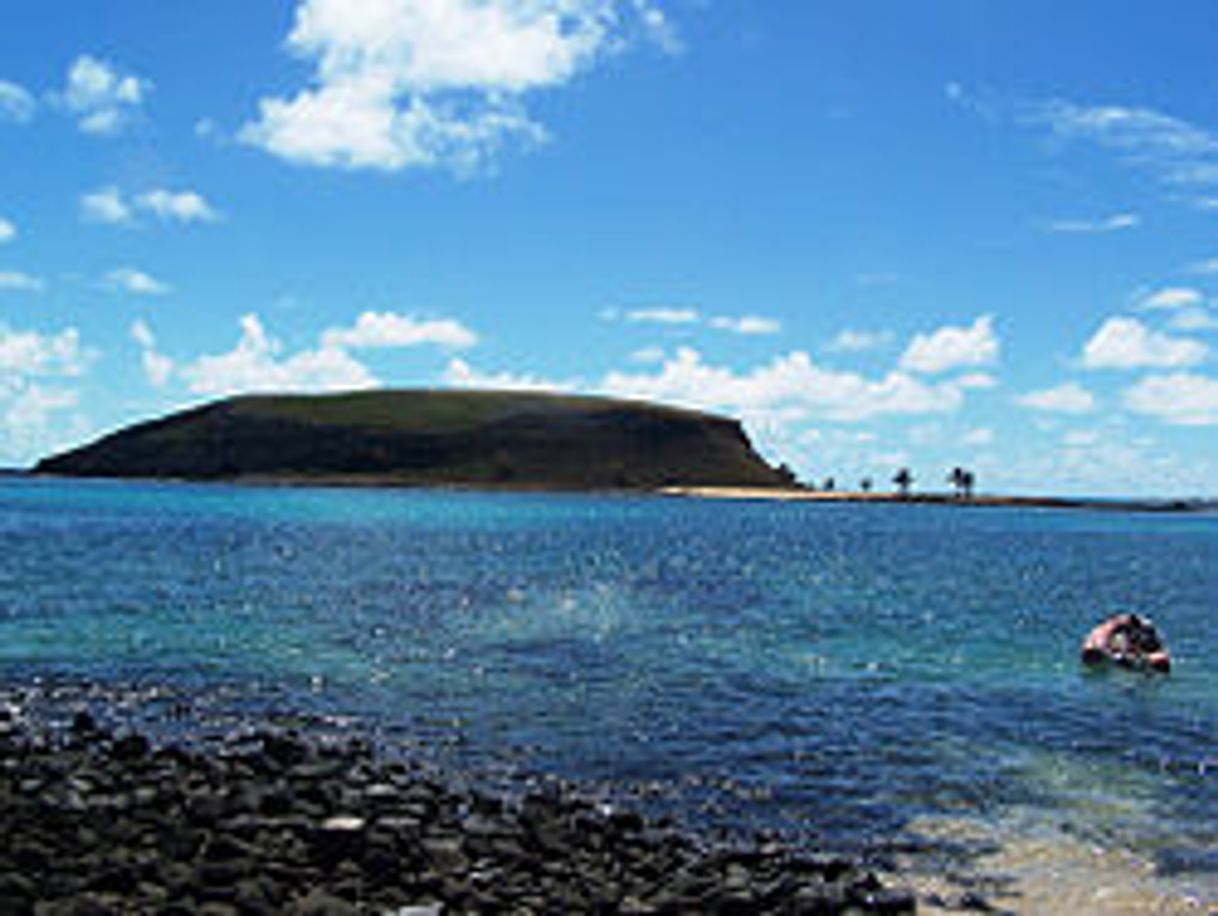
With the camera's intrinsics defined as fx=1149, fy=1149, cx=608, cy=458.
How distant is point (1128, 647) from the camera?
40.6 meters

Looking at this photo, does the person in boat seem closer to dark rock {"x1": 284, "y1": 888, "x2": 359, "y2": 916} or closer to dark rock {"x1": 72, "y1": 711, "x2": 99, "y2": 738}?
dark rock {"x1": 72, "y1": 711, "x2": 99, "y2": 738}

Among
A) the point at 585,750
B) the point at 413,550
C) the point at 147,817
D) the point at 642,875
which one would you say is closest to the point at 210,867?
the point at 147,817

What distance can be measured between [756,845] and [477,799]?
200 inches

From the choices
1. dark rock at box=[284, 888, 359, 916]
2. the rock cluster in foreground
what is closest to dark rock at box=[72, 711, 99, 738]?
the rock cluster in foreground

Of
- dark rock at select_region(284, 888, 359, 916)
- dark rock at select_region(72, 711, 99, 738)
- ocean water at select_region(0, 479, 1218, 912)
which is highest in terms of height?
dark rock at select_region(284, 888, 359, 916)

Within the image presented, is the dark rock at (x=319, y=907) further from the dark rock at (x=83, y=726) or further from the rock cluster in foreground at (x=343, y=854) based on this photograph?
the dark rock at (x=83, y=726)

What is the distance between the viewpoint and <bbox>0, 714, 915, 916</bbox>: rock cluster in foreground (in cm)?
1465

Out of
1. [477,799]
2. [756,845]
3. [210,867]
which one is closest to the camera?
[210,867]

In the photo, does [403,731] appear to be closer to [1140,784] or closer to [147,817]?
[147,817]

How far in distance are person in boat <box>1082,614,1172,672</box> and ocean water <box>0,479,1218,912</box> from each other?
4.38 feet

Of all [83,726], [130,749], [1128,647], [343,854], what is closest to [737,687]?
[1128,647]

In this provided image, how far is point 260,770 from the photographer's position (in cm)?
2191

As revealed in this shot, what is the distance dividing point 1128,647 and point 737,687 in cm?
1587

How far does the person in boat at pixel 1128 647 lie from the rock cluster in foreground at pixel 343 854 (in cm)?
2687
